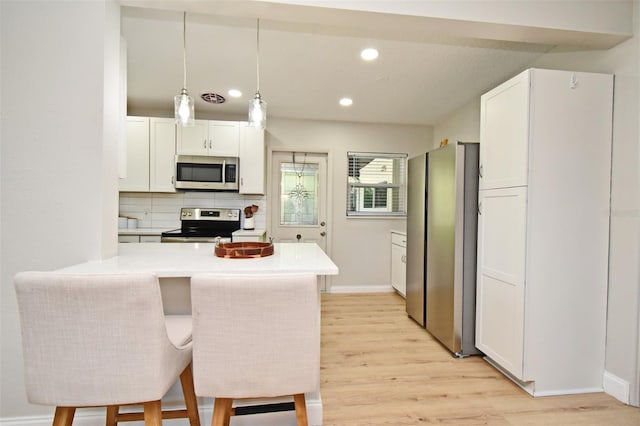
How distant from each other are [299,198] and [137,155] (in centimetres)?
203

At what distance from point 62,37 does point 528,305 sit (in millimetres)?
3038

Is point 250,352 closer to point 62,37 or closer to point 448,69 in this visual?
point 62,37

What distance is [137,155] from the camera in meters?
3.48

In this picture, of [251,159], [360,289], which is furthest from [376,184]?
[251,159]

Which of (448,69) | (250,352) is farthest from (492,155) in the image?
(250,352)

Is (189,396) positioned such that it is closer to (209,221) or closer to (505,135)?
(505,135)

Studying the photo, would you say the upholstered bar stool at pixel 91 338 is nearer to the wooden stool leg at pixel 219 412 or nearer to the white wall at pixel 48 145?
the wooden stool leg at pixel 219 412

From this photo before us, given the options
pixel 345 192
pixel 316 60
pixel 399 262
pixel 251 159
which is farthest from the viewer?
pixel 345 192

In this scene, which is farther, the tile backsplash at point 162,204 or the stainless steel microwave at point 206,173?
the tile backsplash at point 162,204

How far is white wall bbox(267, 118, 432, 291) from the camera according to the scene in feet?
13.5

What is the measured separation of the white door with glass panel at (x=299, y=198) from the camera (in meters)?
4.16

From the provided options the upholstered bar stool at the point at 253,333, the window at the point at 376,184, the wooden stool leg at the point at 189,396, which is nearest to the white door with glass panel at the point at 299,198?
the window at the point at 376,184

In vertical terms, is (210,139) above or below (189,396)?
above

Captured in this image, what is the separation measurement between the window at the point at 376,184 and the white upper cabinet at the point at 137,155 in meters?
2.55
